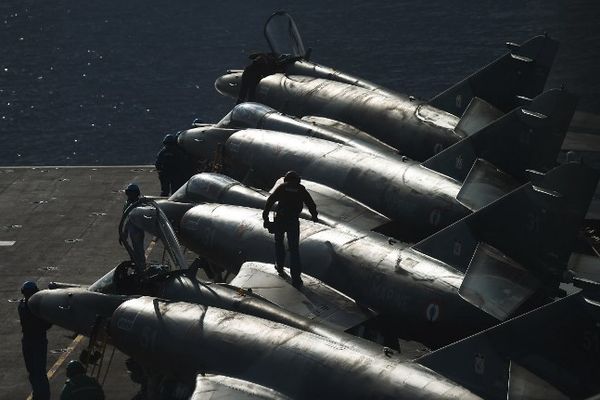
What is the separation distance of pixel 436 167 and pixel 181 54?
155 feet

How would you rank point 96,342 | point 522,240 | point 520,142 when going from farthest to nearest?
point 520,142, point 96,342, point 522,240

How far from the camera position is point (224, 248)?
30.5m

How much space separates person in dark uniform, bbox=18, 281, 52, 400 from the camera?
2720 centimetres

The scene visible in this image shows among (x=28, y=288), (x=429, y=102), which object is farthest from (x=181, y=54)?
(x=28, y=288)

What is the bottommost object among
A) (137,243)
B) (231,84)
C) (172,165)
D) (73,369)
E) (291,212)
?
(172,165)

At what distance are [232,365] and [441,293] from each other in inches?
213

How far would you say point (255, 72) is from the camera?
144 ft

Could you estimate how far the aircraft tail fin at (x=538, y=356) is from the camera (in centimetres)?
2086

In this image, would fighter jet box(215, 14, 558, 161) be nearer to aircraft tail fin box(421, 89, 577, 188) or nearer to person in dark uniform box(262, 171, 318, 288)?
aircraft tail fin box(421, 89, 577, 188)

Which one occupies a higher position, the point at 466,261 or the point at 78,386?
the point at 466,261

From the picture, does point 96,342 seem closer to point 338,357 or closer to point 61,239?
point 338,357

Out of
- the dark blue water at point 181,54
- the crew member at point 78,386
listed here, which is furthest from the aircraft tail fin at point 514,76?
the dark blue water at point 181,54

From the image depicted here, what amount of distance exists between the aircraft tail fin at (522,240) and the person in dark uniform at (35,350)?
9.99 metres

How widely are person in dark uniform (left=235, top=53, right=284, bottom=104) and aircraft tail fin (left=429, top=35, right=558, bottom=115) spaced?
8.31m
